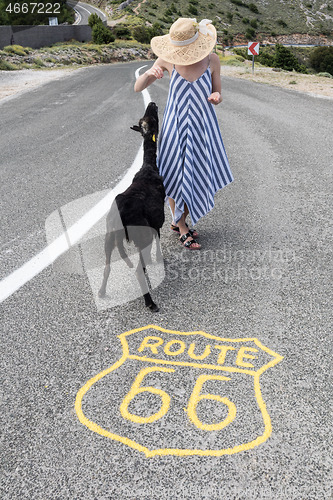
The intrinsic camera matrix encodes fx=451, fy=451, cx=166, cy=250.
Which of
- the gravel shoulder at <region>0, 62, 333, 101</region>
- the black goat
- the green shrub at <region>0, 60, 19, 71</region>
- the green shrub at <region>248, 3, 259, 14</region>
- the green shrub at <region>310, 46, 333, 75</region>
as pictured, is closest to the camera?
the black goat

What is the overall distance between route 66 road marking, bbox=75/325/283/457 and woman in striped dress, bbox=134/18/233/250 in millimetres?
1550

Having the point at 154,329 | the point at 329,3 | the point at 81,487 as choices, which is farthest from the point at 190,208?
the point at 329,3

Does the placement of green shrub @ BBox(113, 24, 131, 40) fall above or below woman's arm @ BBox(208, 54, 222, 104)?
below

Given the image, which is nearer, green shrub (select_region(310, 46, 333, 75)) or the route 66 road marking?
the route 66 road marking

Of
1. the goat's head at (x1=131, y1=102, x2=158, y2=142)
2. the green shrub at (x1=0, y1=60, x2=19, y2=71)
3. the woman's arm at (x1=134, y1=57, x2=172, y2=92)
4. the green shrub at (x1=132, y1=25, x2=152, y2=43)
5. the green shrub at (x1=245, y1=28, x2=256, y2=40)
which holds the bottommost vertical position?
the green shrub at (x1=245, y1=28, x2=256, y2=40)

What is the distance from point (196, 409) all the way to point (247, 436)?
294 mm

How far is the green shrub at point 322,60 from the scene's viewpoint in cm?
6744

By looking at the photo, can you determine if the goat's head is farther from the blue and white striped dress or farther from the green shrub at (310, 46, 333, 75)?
the green shrub at (310, 46, 333, 75)

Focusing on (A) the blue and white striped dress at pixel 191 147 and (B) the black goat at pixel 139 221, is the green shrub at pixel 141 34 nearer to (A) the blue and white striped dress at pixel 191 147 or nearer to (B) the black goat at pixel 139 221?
(A) the blue and white striped dress at pixel 191 147

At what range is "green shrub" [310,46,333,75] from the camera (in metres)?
67.4

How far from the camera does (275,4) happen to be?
342ft

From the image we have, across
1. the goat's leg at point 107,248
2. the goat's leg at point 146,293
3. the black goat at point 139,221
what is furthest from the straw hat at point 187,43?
the goat's leg at point 146,293

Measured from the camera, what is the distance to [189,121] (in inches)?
156

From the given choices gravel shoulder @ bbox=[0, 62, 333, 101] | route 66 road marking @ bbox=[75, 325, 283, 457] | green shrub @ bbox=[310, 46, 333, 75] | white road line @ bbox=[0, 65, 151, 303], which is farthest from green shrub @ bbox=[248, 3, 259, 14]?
route 66 road marking @ bbox=[75, 325, 283, 457]
